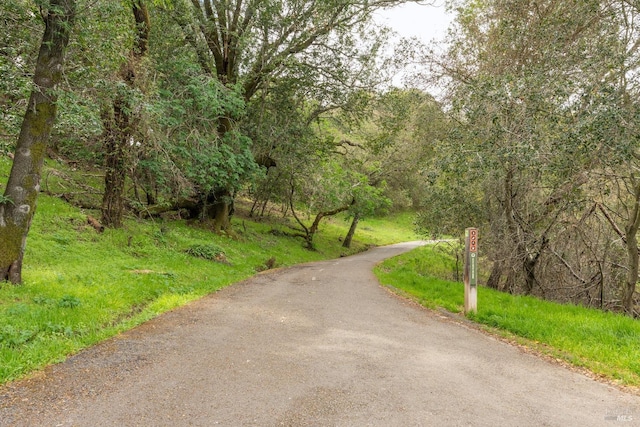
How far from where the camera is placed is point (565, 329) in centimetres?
667

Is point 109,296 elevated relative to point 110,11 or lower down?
lower down

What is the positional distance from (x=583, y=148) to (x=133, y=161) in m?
10.9

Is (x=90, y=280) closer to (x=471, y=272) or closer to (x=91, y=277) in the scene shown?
(x=91, y=277)

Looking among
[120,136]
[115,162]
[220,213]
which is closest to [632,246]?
[120,136]

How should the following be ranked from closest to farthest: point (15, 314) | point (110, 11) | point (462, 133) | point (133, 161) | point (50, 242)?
point (15, 314), point (110, 11), point (50, 242), point (462, 133), point (133, 161)

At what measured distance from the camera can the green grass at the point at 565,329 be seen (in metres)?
5.36

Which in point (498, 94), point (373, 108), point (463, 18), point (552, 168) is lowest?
point (552, 168)

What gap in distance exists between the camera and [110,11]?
7113 millimetres

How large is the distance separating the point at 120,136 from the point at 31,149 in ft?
13.6

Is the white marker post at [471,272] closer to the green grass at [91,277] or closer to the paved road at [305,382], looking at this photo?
the paved road at [305,382]

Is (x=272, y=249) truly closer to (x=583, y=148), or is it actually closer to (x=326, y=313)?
(x=326, y=313)

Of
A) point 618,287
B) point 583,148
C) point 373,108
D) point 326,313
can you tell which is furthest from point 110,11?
point 618,287

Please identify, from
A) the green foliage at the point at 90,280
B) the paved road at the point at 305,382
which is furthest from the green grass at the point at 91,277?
the paved road at the point at 305,382

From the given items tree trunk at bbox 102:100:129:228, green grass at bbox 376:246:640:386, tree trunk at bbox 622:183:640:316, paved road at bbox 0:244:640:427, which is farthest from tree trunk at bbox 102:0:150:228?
tree trunk at bbox 622:183:640:316
